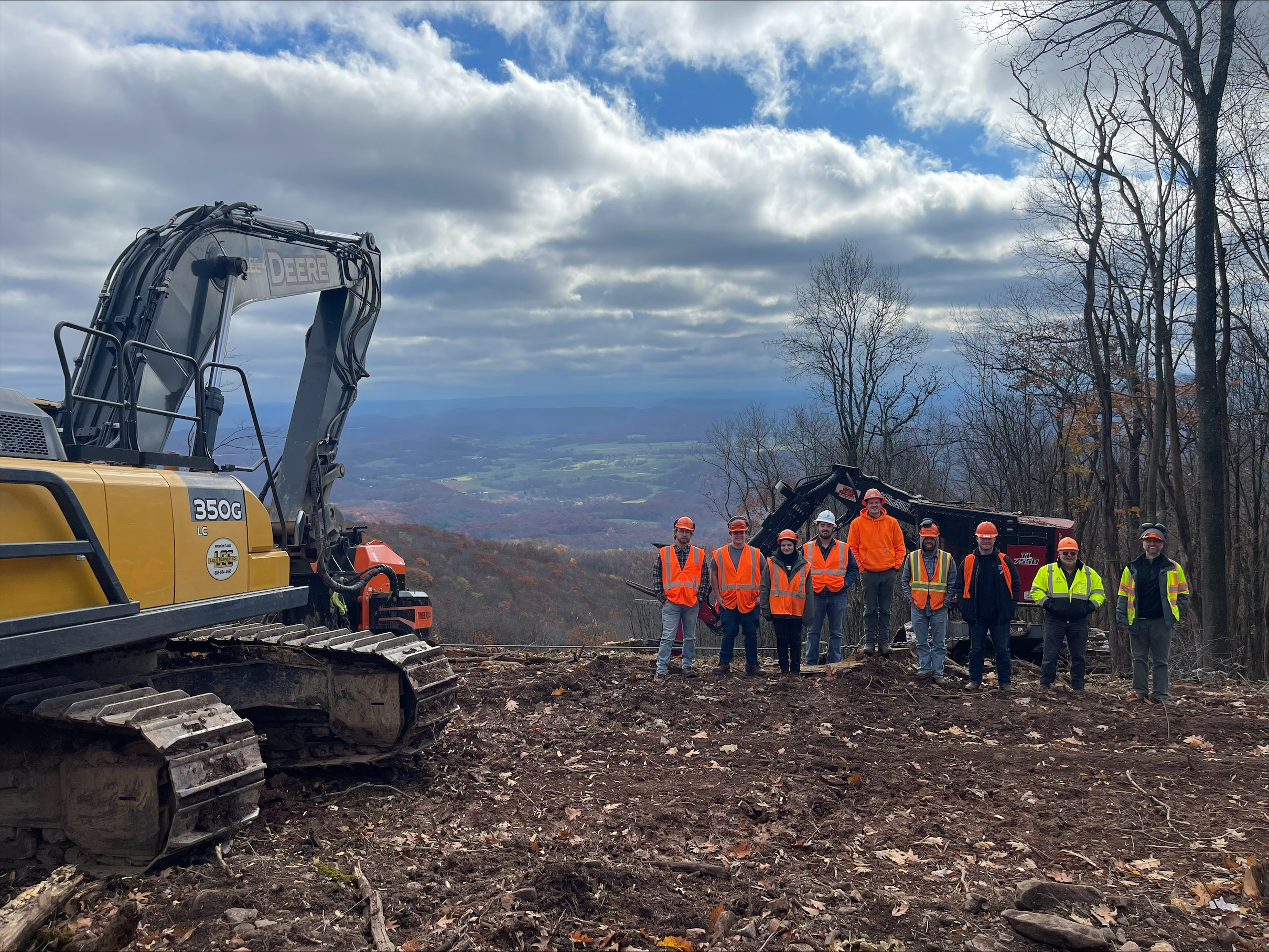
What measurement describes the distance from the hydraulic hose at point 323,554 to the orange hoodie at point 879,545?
6291 millimetres

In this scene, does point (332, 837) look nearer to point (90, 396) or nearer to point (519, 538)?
point (90, 396)

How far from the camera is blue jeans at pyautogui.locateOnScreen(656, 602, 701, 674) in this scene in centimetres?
1103

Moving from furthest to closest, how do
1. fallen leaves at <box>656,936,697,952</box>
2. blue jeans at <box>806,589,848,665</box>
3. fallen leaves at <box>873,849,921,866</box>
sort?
blue jeans at <box>806,589,848,665</box> < fallen leaves at <box>873,849,921,866</box> < fallen leaves at <box>656,936,697,952</box>

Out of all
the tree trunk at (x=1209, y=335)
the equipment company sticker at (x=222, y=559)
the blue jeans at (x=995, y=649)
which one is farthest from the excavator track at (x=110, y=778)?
the tree trunk at (x=1209, y=335)

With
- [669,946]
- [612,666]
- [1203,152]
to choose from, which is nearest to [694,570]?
[612,666]

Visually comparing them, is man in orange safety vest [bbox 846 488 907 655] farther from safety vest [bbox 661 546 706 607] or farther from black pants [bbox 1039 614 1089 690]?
safety vest [bbox 661 546 706 607]

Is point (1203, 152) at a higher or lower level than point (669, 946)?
higher


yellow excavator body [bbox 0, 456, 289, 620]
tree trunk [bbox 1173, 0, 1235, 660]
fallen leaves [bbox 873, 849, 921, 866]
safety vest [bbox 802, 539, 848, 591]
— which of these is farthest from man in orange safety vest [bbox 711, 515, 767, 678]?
tree trunk [bbox 1173, 0, 1235, 660]

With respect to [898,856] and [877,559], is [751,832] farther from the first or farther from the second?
[877,559]

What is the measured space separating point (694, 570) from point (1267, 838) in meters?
6.68

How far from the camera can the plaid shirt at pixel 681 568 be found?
11.3m

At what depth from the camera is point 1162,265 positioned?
20594 millimetres

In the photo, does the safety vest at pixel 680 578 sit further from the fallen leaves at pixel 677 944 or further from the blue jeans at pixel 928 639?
the fallen leaves at pixel 677 944

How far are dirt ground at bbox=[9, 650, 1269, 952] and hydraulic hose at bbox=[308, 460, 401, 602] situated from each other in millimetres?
1730
